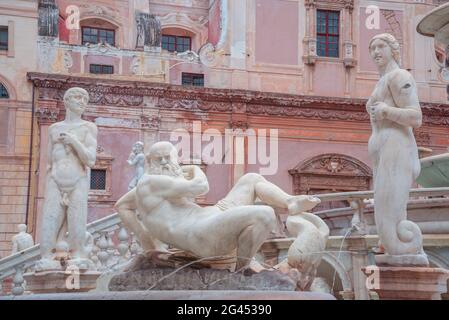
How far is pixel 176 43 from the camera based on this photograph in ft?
96.8

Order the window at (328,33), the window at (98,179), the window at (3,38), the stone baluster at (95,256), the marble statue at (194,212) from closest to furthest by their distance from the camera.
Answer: the marble statue at (194,212), the stone baluster at (95,256), the window at (98,179), the window at (3,38), the window at (328,33)

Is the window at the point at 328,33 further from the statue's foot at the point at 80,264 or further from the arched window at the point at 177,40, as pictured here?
the statue's foot at the point at 80,264

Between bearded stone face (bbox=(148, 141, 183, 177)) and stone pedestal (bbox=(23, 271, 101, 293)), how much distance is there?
235 centimetres

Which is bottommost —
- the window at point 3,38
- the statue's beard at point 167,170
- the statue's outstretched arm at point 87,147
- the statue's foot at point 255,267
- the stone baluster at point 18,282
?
the stone baluster at point 18,282


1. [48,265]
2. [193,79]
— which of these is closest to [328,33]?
[193,79]

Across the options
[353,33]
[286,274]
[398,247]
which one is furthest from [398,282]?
[353,33]

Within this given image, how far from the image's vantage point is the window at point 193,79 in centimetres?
2689

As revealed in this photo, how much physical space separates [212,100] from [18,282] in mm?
16115

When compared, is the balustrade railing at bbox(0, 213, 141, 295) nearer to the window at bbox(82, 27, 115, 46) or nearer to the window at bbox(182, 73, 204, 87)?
the window at bbox(182, 73, 204, 87)

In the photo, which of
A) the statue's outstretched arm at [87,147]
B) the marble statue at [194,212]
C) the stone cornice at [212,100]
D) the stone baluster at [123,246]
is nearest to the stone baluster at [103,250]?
the stone baluster at [123,246]

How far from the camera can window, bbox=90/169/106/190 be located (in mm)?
25256

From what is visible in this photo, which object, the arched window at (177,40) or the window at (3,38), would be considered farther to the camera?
the arched window at (177,40)

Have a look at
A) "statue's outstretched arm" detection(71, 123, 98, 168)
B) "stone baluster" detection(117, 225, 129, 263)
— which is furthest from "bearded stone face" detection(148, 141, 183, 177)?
"stone baluster" detection(117, 225, 129, 263)

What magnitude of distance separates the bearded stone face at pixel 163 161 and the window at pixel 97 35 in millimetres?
21840
